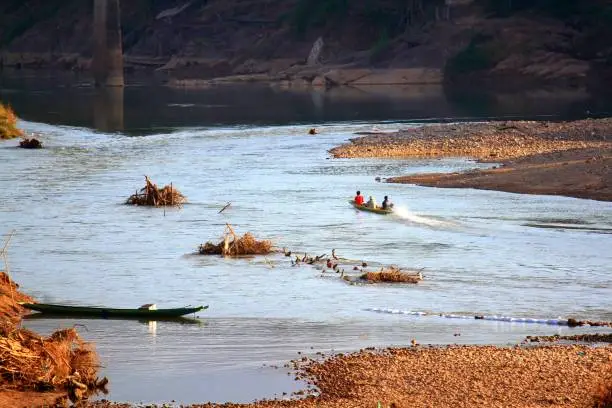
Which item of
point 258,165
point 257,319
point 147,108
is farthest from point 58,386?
point 147,108

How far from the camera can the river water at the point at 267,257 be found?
21.1 m

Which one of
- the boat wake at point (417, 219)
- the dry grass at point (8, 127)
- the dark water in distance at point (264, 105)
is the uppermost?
the dark water in distance at point (264, 105)

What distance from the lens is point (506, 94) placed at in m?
92.4

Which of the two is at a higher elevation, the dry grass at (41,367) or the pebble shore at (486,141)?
the pebble shore at (486,141)

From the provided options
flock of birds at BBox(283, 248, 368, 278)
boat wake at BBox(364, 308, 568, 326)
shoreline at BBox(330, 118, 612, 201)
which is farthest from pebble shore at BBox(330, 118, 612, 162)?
boat wake at BBox(364, 308, 568, 326)

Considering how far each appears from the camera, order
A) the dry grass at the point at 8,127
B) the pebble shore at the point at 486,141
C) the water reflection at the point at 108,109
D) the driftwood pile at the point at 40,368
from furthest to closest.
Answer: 1. the water reflection at the point at 108,109
2. the dry grass at the point at 8,127
3. the pebble shore at the point at 486,141
4. the driftwood pile at the point at 40,368

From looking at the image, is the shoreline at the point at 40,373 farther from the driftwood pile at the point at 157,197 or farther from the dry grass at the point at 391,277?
the driftwood pile at the point at 157,197

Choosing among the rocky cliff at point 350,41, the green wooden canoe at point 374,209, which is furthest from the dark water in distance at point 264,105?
the green wooden canoe at point 374,209

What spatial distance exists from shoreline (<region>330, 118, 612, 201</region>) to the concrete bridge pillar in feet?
177

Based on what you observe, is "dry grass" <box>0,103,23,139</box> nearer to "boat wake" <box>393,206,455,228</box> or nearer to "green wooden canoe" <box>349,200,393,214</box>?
"green wooden canoe" <box>349,200,393,214</box>

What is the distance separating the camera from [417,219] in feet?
115

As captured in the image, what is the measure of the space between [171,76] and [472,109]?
51.7m

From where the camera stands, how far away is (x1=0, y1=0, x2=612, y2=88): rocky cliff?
10481 centimetres

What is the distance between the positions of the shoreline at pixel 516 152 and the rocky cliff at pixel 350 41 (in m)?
42.7
